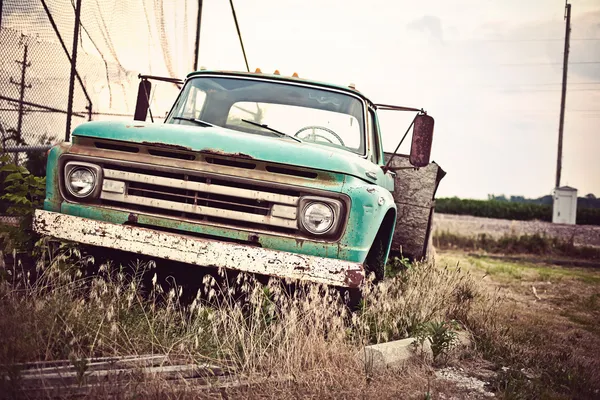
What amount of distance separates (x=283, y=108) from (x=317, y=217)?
1.56 m

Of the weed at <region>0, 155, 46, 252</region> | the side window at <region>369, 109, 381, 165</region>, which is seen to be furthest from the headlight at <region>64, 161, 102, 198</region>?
the side window at <region>369, 109, 381, 165</region>

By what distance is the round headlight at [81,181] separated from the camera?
3.99 metres

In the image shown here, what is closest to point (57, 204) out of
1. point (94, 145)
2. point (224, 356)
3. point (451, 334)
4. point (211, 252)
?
point (94, 145)

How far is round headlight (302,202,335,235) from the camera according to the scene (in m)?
3.75

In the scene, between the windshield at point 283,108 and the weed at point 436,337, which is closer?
the weed at point 436,337

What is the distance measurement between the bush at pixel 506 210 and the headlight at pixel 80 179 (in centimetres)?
2889

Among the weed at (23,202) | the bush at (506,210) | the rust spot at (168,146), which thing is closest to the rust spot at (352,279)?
the rust spot at (168,146)

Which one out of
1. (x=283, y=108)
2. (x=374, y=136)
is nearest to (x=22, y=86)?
(x=283, y=108)

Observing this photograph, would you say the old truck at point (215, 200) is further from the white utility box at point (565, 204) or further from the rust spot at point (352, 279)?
the white utility box at point (565, 204)

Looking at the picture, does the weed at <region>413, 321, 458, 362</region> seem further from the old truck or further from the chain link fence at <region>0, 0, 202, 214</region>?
the chain link fence at <region>0, 0, 202, 214</region>

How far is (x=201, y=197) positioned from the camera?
3.85 metres

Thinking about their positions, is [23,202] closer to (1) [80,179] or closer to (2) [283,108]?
(1) [80,179]

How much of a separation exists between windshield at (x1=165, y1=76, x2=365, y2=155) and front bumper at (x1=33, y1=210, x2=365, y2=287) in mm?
1433

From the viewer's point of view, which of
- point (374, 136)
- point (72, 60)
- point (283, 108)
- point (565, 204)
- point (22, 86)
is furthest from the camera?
point (565, 204)
